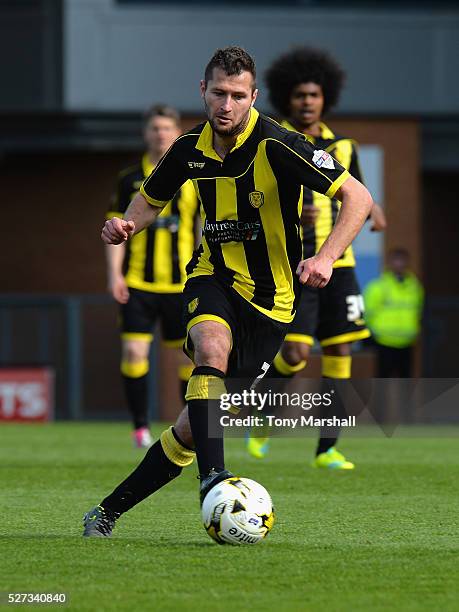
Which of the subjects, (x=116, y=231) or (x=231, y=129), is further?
(x=116, y=231)

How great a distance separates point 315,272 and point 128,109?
12718mm

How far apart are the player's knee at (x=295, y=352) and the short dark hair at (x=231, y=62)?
379 cm

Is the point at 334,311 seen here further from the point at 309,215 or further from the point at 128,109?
the point at 128,109

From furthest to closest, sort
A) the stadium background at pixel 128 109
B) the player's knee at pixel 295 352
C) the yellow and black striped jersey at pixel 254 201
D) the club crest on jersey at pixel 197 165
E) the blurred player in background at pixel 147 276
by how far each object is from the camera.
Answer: the stadium background at pixel 128 109 → the blurred player in background at pixel 147 276 → the player's knee at pixel 295 352 → the club crest on jersey at pixel 197 165 → the yellow and black striped jersey at pixel 254 201

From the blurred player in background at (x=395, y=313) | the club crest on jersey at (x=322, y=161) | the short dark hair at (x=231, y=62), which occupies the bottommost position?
the blurred player in background at (x=395, y=313)

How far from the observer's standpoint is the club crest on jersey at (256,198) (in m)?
6.03

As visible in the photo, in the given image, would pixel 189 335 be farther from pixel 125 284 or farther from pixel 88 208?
pixel 88 208

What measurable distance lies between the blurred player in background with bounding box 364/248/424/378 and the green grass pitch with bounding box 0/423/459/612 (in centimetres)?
705

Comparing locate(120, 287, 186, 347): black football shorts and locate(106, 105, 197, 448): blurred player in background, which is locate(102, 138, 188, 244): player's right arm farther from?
locate(120, 287, 186, 347): black football shorts

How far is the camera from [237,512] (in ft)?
17.6

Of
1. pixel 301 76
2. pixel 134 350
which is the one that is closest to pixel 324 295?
pixel 301 76

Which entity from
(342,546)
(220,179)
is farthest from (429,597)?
(220,179)

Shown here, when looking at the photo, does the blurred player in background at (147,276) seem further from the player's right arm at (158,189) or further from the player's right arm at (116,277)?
the player's right arm at (158,189)

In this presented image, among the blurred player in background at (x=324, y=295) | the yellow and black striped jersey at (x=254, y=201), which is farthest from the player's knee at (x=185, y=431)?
the blurred player in background at (x=324, y=295)
